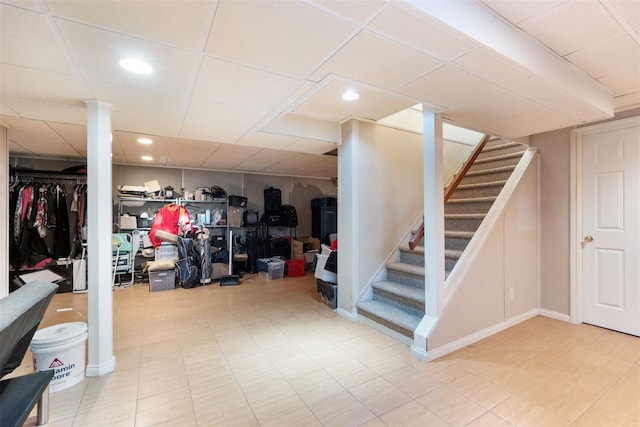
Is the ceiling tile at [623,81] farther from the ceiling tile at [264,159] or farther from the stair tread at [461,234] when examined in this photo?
the ceiling tile at [264,159]

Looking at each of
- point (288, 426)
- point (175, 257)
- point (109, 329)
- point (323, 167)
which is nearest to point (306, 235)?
point (323, 167)

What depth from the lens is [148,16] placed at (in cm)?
136

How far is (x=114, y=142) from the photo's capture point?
3920 millimetres

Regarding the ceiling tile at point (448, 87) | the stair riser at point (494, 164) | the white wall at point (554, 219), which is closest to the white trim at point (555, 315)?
the white wall at point (554, 219)

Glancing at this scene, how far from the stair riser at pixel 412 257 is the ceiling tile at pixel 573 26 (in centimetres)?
229

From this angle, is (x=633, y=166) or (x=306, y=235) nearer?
(x=633, y=166)

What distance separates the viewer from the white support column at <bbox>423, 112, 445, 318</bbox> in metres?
2.54

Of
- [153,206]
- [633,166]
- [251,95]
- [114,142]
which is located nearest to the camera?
[251,95]

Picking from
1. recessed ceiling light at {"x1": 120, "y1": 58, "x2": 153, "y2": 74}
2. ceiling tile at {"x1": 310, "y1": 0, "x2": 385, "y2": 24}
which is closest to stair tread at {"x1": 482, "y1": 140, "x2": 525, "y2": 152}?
ceiling tile at {"x1": 310, "y1": 0, "x2": 385, "y2": 24}

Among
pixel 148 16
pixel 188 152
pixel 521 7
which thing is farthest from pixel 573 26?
pixel 188 152

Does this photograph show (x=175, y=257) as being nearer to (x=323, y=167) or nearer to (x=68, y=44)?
(x=323, y=167)

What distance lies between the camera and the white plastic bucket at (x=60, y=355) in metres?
2.07

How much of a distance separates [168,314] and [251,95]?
9.76 ft

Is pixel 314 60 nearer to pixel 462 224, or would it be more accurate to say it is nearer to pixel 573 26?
pixel 573 26
